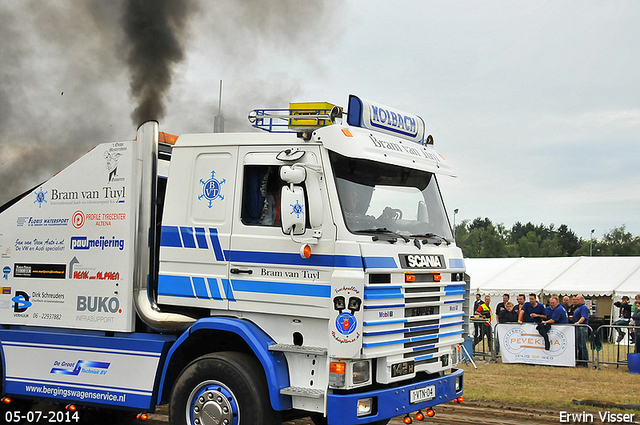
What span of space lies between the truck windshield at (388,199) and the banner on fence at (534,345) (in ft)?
32.8

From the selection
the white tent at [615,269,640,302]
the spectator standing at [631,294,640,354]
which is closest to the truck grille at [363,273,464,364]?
the spectator standing at [631,294,640,354]

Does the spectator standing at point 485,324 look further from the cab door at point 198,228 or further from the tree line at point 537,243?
the tree line at point 537,243

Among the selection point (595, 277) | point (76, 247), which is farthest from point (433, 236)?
point (595, 277)

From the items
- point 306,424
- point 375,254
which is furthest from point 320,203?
point 306,424

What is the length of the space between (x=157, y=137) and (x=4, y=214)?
229 cm

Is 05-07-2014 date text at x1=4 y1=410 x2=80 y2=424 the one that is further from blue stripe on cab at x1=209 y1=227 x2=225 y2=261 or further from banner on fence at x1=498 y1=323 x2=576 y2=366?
banner on fence at x1=498 y1=323 x2=576 y2=366

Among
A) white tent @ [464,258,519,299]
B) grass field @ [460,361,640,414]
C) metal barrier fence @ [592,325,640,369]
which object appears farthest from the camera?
white tent @ [464,258,519,299]

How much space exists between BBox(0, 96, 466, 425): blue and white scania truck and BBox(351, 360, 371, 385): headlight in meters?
0.02

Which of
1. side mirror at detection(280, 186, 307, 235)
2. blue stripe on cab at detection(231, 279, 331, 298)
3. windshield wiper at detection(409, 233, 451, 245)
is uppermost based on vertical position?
side mirror at detection(280, 186, 307, 235)

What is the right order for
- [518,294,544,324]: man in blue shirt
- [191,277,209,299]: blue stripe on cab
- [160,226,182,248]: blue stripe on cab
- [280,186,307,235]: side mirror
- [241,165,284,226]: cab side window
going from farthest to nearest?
[518,294,544,324]: man in blue shirt → [160,226,182,248]: blue stripe on cab → [191,277,209,299]: blue stripe on cab → [241,165,284,226]: cab side window → [280,186,307,235]: side mirror

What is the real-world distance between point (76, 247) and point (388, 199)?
141 inches

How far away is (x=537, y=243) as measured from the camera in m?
91.1

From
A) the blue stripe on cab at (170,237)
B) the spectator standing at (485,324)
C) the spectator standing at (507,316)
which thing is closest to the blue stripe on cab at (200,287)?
the blue stripe on cab at (170,237)

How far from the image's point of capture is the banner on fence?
15.9 metres
